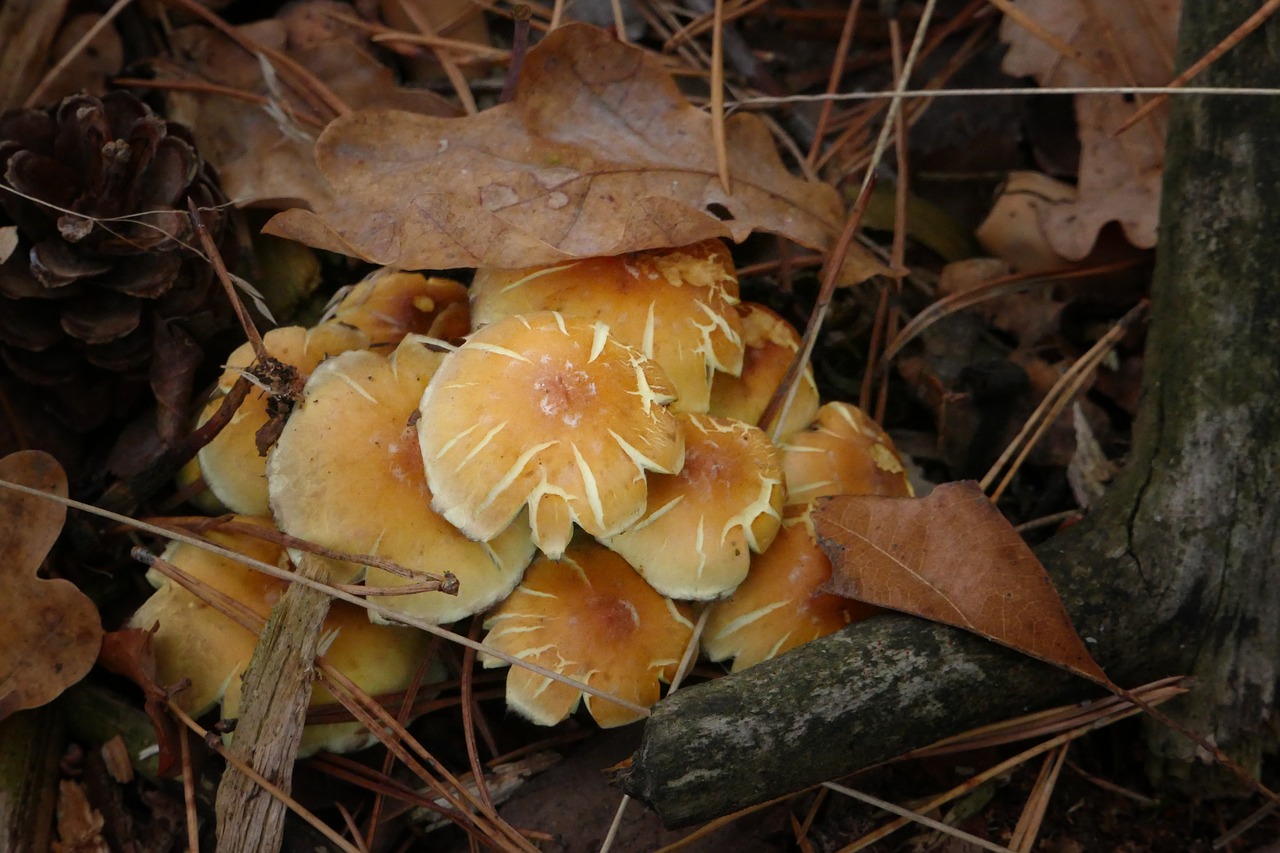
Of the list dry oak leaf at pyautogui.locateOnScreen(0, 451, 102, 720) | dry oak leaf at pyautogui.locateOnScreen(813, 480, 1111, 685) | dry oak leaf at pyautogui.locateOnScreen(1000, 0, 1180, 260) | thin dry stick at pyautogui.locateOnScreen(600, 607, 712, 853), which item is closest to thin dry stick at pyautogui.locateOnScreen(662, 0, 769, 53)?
dry oak leaf at pyautogui.locateOnScreen(1000, 0, 1180, 260)

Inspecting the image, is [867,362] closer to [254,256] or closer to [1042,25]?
[1042,25]

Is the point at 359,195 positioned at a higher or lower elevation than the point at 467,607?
higher

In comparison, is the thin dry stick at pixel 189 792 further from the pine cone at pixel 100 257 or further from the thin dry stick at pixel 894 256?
the thin dry stick at pixel 894 256

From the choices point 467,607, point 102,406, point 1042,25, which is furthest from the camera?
point 1042,25

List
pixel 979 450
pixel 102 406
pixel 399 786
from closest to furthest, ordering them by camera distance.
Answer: pixel 399 786, pixel 102 406, pixel 979 450

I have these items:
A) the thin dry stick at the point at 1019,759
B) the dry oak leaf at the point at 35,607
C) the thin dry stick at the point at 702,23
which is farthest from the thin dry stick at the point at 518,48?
the thin dry stick at the point at 1019,759

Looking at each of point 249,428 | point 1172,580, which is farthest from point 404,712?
point 1172,580

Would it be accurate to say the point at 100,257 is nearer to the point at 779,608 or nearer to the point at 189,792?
the point at 189,792

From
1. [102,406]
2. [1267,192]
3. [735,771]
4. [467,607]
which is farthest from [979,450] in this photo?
[102,406]
